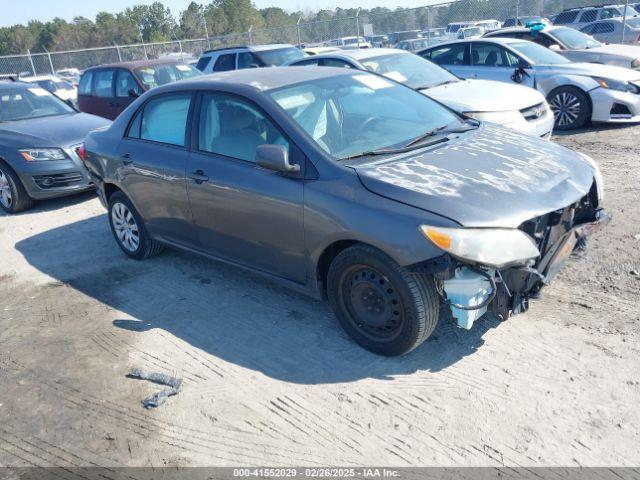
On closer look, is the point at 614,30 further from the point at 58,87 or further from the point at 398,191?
the point at 398,191

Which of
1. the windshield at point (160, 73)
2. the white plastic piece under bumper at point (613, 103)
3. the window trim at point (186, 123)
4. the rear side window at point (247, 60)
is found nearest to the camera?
the window trim at point (186, 123)

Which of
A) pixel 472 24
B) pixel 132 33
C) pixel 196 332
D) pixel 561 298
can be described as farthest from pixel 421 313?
pixel 132 33

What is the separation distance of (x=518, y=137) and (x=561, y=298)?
4.24 ft

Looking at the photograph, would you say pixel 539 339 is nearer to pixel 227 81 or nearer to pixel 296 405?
pixel 296 405

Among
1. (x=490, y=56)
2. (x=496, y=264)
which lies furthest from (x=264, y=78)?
(x=490, y=56)

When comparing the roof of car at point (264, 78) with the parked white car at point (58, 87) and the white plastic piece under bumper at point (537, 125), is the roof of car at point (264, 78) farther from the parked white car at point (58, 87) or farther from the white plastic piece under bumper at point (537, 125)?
the parked white car at point (58, 87)

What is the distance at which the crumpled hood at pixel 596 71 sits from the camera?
8992 millimetres

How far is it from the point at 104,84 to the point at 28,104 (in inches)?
110

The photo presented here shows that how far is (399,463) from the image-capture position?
2801mm

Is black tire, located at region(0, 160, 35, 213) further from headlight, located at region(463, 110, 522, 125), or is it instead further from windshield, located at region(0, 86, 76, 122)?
headlight, located at region(463, 110, 522, 125)

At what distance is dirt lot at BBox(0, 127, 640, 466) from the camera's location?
9.62 feet

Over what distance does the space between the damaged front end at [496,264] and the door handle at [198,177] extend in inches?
78.3

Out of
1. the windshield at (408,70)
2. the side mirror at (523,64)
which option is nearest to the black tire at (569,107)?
the side mirror at (523,64)

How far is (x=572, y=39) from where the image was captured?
12219 mm
